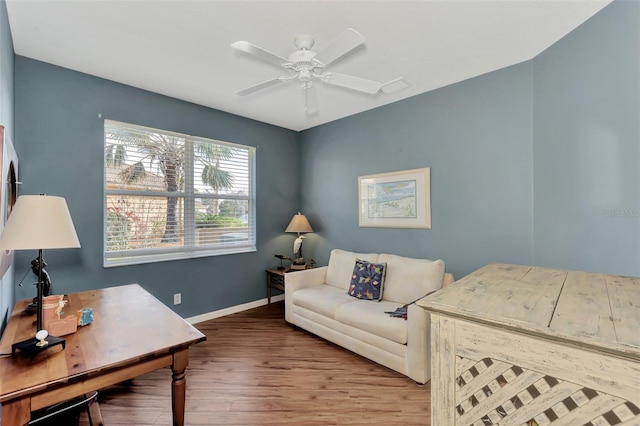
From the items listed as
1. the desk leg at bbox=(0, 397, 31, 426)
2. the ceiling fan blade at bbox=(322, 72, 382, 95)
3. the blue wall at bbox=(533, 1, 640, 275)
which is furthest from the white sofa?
the desk leg at bbox=(0, 397, 31, 426)

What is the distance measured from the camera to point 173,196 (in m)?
3.37

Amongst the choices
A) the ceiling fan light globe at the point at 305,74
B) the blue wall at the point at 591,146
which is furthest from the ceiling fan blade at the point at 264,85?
the blue wall at the point at 591,146

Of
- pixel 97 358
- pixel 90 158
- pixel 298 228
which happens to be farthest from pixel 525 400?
pixel 90 158

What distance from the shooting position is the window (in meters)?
2.99

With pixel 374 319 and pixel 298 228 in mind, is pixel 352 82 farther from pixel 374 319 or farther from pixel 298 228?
pixel 298 228

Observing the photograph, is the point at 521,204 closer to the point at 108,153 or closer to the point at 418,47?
the point at 418,47

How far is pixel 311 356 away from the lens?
2.75 metres

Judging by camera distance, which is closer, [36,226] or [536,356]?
[536,356]

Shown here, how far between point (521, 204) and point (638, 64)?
3.97 ft

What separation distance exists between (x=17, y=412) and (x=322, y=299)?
2.33m

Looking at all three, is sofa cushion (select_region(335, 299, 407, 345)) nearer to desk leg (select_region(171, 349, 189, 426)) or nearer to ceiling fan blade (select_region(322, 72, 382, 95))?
desk leg (select_region(171, 349, 189, 426))

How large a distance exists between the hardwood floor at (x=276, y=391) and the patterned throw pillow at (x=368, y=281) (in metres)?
0.58

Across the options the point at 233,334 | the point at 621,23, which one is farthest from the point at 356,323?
the point at 621,23

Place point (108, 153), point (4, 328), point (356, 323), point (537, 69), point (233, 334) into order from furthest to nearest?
point (233, 334), point (108, 153), point (356, 323), point (537, 69), point (4, 328)
